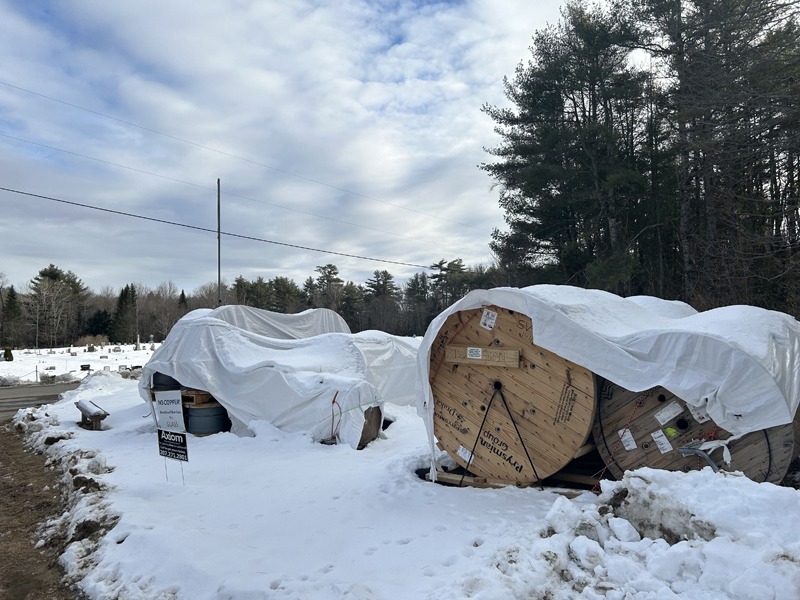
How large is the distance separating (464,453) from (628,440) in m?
1.89

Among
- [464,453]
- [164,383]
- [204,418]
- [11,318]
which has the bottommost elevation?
[204,418]

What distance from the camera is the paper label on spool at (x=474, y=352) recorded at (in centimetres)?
597

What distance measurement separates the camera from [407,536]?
15.3ft

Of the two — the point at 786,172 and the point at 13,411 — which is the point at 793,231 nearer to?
the point at 786,172

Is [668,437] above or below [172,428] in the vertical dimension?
above

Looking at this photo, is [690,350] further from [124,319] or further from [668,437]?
[124,319]

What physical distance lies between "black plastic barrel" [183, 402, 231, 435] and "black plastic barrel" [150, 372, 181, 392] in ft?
2.87

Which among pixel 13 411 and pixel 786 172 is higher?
pixel 786 172

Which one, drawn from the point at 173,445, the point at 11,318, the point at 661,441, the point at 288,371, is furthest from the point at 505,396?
the point at 11,318

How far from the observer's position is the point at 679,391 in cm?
471

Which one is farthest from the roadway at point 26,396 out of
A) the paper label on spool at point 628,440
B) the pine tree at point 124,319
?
the pine tree at point 124,319

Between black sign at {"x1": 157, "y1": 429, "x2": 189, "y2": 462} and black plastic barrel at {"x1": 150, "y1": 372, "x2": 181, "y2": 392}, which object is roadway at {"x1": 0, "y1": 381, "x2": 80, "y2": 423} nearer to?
black plastic barrel at {"x1": 150, "y1": 372, "x2": 181, "y2": 392}

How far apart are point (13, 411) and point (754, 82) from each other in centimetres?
2246

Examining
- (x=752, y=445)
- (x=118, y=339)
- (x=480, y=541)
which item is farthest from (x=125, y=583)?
(x=118, y=339)
